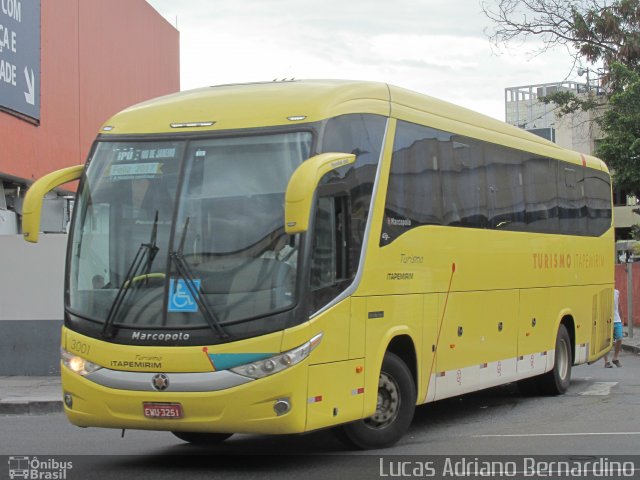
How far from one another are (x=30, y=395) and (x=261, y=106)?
25.6 ft

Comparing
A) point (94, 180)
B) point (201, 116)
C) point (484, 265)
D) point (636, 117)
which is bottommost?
point (484, 265)

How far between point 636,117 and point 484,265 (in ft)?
79.5

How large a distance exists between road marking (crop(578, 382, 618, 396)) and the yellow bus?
16.1 ft

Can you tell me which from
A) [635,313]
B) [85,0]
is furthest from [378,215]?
[635,313]

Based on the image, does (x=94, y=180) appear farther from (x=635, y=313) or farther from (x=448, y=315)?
(x=635, y=313)

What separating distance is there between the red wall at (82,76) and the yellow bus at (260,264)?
12.1m

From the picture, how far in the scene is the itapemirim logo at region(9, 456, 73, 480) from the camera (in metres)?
8.63

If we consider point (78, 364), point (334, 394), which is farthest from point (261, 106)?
point (78, 364)

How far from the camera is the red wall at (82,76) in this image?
22062 mm

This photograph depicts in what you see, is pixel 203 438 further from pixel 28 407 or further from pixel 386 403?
pixel 28 407

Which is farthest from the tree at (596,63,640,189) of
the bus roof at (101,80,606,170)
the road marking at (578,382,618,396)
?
the bus roof at (101,80,606,170)

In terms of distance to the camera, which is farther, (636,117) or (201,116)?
(636,117)

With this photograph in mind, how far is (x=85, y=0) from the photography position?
25.2 meters

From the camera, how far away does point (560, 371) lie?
15.3m
